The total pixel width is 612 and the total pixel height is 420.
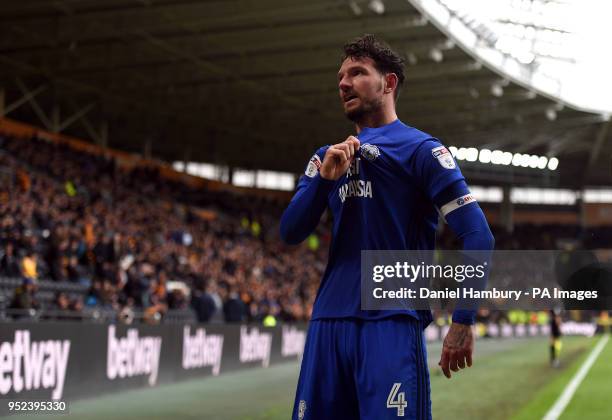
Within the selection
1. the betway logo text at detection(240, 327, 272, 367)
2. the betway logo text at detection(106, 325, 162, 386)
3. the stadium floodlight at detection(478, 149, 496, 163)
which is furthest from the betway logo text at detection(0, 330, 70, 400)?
the stadium floodlight at detection(478, 149, 496, 163)

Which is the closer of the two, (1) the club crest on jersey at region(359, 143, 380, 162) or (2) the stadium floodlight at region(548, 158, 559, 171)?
(1) the club crest on jersey at region(359, 143, 380, 162)

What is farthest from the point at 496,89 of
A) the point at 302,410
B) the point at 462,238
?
the point at 302,410

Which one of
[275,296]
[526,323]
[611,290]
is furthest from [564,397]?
[526,323]

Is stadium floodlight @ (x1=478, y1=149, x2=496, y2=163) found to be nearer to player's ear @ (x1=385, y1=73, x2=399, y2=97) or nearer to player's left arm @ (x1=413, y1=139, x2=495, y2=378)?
player's ear @ (x1=385, y1=73, x2=399, y2=97)

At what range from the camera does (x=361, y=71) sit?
3.60 m

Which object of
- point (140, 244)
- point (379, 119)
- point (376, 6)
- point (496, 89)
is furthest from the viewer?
point (496, 89)

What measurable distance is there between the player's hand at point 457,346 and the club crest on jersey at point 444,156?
2.02 ft

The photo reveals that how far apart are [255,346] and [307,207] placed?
17054 millimetres

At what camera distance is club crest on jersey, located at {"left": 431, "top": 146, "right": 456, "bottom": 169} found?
342 cm

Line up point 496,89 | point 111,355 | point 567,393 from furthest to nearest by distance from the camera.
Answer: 1. point 496,89
2. point 567,393
3. point 111,355

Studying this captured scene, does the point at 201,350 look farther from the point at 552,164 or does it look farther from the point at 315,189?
the point at 552,164

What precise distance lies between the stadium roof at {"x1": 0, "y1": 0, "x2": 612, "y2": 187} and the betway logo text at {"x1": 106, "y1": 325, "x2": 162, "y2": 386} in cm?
1061

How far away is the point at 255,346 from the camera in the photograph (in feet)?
66.3

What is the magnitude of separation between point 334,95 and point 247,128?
6.23m
